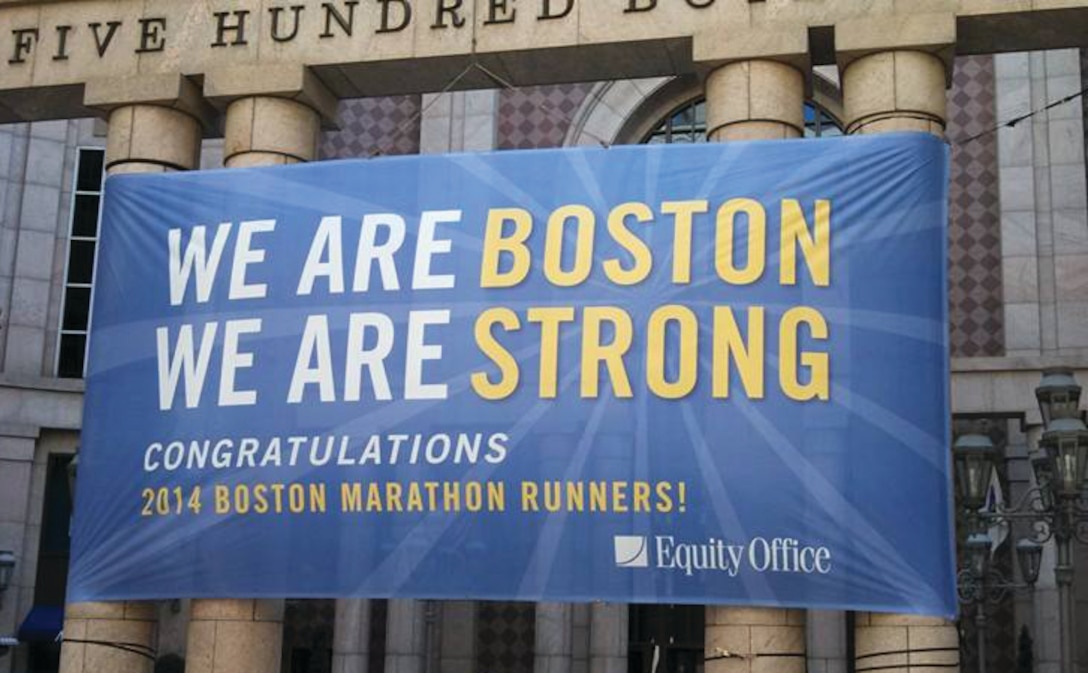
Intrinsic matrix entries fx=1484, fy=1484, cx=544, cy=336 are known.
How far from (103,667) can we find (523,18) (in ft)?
26.5

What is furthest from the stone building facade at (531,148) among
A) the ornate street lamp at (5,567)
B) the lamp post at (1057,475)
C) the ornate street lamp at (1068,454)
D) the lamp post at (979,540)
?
the ornate street lamp at (1068,454)

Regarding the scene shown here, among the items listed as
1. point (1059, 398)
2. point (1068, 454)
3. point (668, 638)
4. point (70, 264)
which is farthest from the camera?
point (70, 264)

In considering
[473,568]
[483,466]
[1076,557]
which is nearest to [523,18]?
[483,466]

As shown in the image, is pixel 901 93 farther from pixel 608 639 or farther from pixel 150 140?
pixel 608 639

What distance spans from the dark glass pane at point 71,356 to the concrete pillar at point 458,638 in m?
9.39

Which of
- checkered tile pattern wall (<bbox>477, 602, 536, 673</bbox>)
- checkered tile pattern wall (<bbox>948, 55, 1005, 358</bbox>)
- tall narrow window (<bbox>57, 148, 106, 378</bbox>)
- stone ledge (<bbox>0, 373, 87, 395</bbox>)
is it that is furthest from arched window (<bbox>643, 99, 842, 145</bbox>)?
stone ledge (<bbox>0, 373, 87, 395</bbox>)

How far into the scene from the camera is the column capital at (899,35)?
14.6 metres

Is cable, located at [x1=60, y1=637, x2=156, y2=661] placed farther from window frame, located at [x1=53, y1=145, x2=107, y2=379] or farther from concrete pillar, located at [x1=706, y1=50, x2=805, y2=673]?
window frame, located at [x1=53, y1=145, x2=107, y2=379]

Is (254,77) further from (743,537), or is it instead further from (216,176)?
(743,537)

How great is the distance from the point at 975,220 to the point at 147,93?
50.1ft

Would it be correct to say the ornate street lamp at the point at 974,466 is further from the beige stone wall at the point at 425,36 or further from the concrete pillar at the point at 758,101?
the beige stone wall at the point at 425,36

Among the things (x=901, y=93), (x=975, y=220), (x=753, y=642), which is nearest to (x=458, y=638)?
(x=975, y=220)

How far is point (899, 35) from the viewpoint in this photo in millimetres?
14688

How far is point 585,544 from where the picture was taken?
14164 mm
